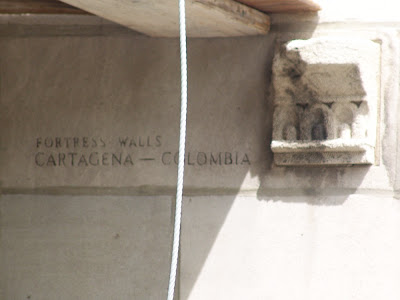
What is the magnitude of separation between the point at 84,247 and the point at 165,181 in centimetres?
37

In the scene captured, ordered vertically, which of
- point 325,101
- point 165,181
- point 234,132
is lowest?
point 165,181

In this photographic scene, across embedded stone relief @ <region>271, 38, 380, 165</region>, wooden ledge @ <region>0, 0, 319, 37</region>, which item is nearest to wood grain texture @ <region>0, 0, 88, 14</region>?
wooden ledge @ <region>0, 0, 319, 37</region>

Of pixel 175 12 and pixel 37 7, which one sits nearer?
pixel 175 12

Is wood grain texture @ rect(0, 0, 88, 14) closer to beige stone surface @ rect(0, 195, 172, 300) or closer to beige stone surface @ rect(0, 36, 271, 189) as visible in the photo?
beige stone surface @ rect(0, 36, 271, 189)

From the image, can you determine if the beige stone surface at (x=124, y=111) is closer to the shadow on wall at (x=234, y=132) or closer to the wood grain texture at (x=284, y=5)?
the shadow on wall at (x=234, y=132)

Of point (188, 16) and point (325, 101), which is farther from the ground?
point (188, 16)

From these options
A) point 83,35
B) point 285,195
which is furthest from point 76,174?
point 285,195

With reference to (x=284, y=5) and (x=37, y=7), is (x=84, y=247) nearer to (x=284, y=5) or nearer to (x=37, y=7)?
(x=37, y=7)

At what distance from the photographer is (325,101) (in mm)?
3533

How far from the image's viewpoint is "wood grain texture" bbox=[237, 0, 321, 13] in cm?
344

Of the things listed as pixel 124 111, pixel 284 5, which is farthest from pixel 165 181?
pixel 284 5

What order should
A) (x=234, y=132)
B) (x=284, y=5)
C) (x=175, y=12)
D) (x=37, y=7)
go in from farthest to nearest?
(x=37, y=7)
(x=234, y=132)
(x=284, y=5)
(x=175, y=12)

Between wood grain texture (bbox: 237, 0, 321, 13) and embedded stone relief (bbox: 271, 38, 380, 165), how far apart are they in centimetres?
12

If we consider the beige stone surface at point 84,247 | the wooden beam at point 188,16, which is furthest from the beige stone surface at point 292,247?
the wooden beam at point 188,16
